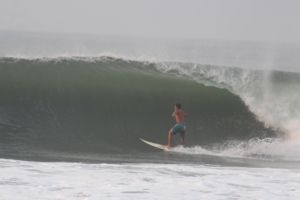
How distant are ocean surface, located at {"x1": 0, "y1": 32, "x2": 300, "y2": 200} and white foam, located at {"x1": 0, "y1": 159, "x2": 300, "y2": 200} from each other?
1 cm

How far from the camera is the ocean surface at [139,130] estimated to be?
8242 millimetres

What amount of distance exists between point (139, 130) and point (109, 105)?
154 centimetres

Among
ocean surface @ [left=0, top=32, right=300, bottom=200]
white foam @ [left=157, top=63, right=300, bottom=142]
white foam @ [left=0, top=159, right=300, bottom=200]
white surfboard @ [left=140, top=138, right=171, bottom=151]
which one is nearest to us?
white foam @ [left=0, top=159, right=300, bottom=200]

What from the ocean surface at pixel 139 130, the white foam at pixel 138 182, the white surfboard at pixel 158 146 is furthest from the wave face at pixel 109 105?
the white foam at pixel 138 182

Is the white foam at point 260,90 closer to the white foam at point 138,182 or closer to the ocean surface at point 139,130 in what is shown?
the ocean surface at point 139,130

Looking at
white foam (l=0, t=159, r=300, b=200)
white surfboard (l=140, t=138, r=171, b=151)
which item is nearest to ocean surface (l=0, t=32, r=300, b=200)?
white foam (l=0, t=159, r=300, b=200)

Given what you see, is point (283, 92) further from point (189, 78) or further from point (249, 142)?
point (249, 142)

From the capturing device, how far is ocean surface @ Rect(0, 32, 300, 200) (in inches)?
324

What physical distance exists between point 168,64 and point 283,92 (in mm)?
3441

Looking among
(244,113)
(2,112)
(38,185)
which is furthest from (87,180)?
(244,113)

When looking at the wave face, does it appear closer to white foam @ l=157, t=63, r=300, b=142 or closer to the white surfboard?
white foam @ l=157, t=63, r=300, b=142

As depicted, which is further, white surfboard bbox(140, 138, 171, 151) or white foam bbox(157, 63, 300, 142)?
white foam bbox(157, 63, 300, 142)

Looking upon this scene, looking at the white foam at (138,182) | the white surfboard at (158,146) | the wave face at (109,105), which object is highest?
the wave face at (109,105)

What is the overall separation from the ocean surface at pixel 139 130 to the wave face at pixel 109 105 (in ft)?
0.09
